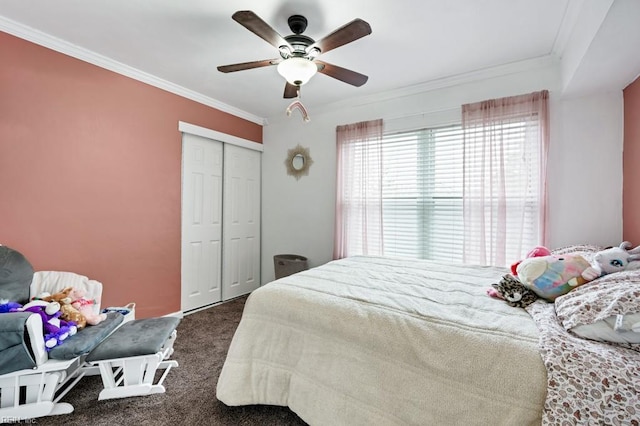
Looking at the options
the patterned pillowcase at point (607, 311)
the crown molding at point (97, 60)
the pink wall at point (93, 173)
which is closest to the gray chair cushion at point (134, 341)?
the pink wall at point (93, 173)

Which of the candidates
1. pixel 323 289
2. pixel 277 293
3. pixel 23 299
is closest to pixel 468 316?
pixel 323 289

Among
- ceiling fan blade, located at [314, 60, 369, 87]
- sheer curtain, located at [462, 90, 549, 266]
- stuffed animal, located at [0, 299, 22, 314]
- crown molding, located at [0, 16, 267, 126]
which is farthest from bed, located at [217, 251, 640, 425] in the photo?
crown molding, located at [0, 16, 267, 126]

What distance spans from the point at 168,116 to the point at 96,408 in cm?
265

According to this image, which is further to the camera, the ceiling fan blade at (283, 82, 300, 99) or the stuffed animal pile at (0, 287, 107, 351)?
the ceiling fan blade at (283, 82, 300, 99)

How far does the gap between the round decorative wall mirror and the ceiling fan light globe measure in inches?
73.3

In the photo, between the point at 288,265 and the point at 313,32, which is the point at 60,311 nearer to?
the point at 288,265

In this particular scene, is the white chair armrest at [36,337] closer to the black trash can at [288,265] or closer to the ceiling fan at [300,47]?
the ceiling fan at [300,47]

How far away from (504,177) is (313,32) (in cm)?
209

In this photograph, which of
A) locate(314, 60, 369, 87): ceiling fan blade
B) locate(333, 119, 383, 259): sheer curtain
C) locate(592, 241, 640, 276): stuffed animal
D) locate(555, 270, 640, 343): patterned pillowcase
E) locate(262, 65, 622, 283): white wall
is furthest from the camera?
locate(333, 119, 383, 259): sheer curtain

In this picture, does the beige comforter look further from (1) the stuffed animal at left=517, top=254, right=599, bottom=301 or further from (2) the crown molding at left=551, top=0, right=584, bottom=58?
(2) the crown molding at left=551, top=0, right=584, bottom=58

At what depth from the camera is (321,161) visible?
3.72m

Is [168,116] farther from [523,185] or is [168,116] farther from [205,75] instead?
[523,185]

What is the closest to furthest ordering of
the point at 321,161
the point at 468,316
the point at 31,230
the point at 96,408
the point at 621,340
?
the point at 621,340, the point at 468,316, the point at 96,408, the point at 31,230, the point at 321,161

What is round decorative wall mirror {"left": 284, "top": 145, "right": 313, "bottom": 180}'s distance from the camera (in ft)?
12.5
